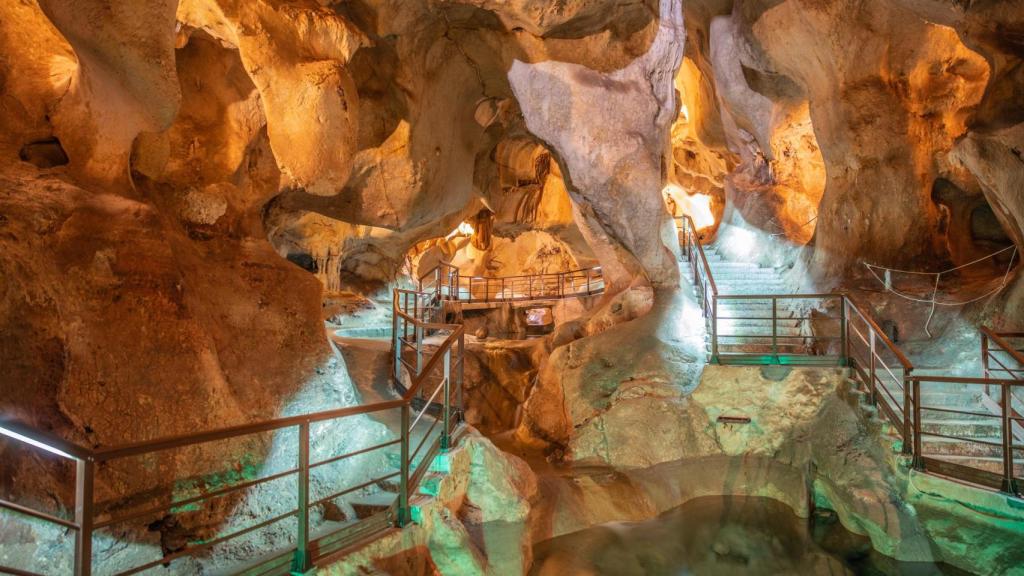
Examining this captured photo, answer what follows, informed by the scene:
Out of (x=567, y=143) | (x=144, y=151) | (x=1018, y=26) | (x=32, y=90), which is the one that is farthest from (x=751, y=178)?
(x=32, y=90)

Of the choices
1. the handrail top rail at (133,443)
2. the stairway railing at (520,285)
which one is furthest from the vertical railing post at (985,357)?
the stairway railing at (520,285)

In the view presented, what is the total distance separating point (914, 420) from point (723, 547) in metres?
2.67

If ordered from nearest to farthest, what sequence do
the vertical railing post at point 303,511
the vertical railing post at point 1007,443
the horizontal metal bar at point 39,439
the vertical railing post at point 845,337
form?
the horizontal metal bar at point 39,439, the vertical railing post at point 303,511, the vertical railing post at point 1007,443, the vertical railing post at point 845,337

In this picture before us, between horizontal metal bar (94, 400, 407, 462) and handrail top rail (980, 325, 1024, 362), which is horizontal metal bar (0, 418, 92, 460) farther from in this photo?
handrail top rail (980, 325, 1024, 362)

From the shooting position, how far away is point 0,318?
3689mm

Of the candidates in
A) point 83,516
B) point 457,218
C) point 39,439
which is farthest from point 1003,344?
point 457,218

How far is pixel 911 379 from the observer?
20.0ft

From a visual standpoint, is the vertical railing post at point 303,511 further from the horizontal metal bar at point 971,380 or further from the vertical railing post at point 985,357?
the vertical railing post at point 985,357

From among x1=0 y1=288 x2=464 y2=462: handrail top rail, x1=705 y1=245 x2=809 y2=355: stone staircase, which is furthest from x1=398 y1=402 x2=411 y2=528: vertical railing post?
x1=705 y1=245 x2=809 y2=355: stone staircase

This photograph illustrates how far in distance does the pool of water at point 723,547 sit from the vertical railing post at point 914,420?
50.1 inches

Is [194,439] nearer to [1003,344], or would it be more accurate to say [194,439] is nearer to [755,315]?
[1003,344]

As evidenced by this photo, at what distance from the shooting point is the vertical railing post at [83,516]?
2.25 meters

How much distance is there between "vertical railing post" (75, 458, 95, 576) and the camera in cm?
225

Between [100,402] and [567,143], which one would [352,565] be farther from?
[567,143]
